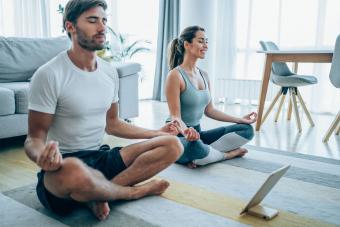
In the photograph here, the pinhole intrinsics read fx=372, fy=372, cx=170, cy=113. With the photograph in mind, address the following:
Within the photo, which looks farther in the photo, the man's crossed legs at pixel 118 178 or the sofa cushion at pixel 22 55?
the sofa cushion at pixel 22 55

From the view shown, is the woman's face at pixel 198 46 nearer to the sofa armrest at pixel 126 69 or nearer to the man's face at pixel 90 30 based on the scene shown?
the man's face at pixel 90 30

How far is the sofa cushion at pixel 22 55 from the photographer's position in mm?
2932

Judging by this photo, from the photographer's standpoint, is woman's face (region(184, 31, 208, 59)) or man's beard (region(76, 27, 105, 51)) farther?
woman's face (region(184, 31, 208, 59))

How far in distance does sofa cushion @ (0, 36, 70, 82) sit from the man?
5.37 feet

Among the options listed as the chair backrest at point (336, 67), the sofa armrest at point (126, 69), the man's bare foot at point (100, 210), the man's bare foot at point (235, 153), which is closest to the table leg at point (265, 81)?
the chair backrest at point (336, 67)

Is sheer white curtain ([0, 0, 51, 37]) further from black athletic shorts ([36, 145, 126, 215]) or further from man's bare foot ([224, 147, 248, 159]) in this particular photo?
black athletic shorts ([36, 145, 126, 215])

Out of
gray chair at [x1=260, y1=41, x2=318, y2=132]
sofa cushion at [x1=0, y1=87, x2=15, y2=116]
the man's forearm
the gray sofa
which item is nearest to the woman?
the man's forearm

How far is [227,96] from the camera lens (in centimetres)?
491

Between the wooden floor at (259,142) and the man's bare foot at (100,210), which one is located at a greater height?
the man's bare foot at (100,210)

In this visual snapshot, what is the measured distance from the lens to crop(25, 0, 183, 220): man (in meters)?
1.28

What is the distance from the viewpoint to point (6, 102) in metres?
2.38

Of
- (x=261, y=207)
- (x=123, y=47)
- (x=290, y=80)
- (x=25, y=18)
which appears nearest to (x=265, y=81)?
(x=290, y=80)

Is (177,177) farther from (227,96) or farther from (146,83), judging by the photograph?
(146,83)

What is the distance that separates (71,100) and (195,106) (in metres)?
0.93
